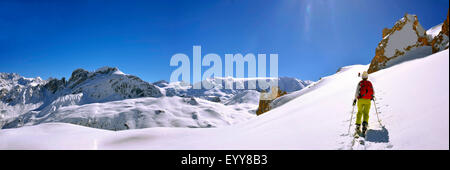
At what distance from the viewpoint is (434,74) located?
9562 mm

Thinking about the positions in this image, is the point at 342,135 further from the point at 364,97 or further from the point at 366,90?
the point at 366,90

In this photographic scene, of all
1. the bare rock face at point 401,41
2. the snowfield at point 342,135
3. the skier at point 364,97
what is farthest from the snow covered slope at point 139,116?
the skier at point 364,97

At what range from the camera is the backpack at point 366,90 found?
784 centimetres

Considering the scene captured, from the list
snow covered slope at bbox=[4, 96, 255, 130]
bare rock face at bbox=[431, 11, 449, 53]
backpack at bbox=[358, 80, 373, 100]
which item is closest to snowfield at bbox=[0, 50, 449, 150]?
backpack at bbox=[358, 80, 373, 100]

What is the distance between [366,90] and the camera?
311 inches

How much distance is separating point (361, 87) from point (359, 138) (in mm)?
→ 2303

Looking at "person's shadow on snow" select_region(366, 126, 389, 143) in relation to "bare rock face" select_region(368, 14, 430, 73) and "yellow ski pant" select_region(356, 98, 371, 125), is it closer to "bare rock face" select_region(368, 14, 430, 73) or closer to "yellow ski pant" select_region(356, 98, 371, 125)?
"yellow ski pant" select_region(356, 98, 371, 125)

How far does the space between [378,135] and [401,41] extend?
120ft

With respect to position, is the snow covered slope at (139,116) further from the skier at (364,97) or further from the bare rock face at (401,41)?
the skier at (364,97)

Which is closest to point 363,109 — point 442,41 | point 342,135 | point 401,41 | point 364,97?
point 364,97

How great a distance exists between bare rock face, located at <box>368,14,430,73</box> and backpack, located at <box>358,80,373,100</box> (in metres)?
31.6

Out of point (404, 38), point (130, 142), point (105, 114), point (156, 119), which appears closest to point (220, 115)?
point (156, 119)
